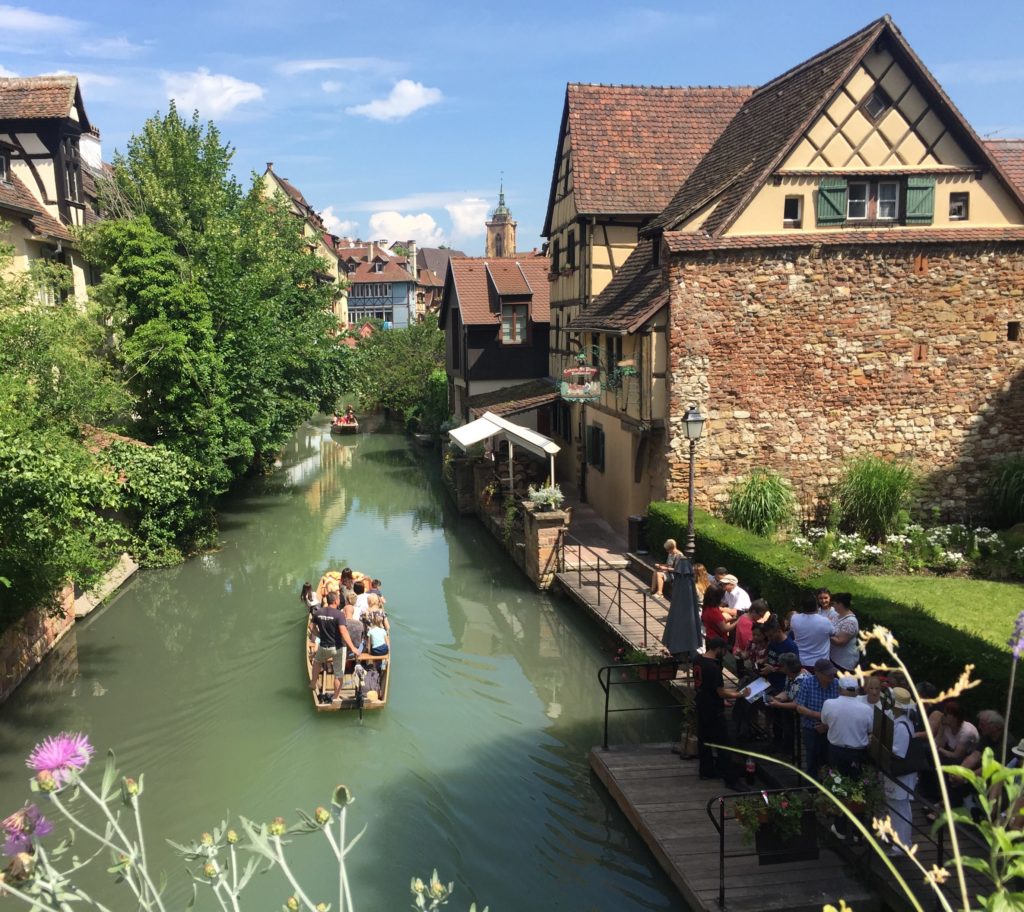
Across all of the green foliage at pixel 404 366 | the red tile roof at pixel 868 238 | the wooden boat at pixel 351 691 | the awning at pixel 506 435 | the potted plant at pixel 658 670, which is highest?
the red tile roof at pixel 868 238

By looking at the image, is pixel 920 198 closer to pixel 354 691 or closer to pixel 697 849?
pixel 354 691

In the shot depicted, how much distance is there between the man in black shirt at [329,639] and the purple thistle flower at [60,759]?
9.92 m

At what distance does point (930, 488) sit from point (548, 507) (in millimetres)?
7850

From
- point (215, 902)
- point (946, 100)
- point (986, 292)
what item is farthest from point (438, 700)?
point (946, 100)

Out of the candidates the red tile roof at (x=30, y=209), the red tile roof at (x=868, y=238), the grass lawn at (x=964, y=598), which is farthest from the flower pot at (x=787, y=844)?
the red tile roof at (x=30, y=209)

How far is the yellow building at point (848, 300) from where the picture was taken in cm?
1808

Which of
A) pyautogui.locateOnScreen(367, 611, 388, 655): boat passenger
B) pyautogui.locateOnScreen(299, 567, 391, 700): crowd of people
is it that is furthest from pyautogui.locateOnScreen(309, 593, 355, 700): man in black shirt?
pyautogui.locateOnScreen(367, 611, 388, 655): boat passenger

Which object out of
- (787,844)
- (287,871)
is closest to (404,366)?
(787,844)

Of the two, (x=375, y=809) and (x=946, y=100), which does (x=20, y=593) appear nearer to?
(x=375, y=809)

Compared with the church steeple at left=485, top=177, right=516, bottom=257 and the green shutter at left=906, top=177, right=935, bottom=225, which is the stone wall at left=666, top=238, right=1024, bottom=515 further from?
the church steeple at left=485, top=177, right=516, bottom=257

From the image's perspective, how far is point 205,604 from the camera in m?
20.1

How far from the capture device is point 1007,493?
60.7 feet

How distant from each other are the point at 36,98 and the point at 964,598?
80.3 feet

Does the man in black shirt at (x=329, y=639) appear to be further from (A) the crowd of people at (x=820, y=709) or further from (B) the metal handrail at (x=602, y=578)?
(A) the crowd of people at (x=820, y=709)
